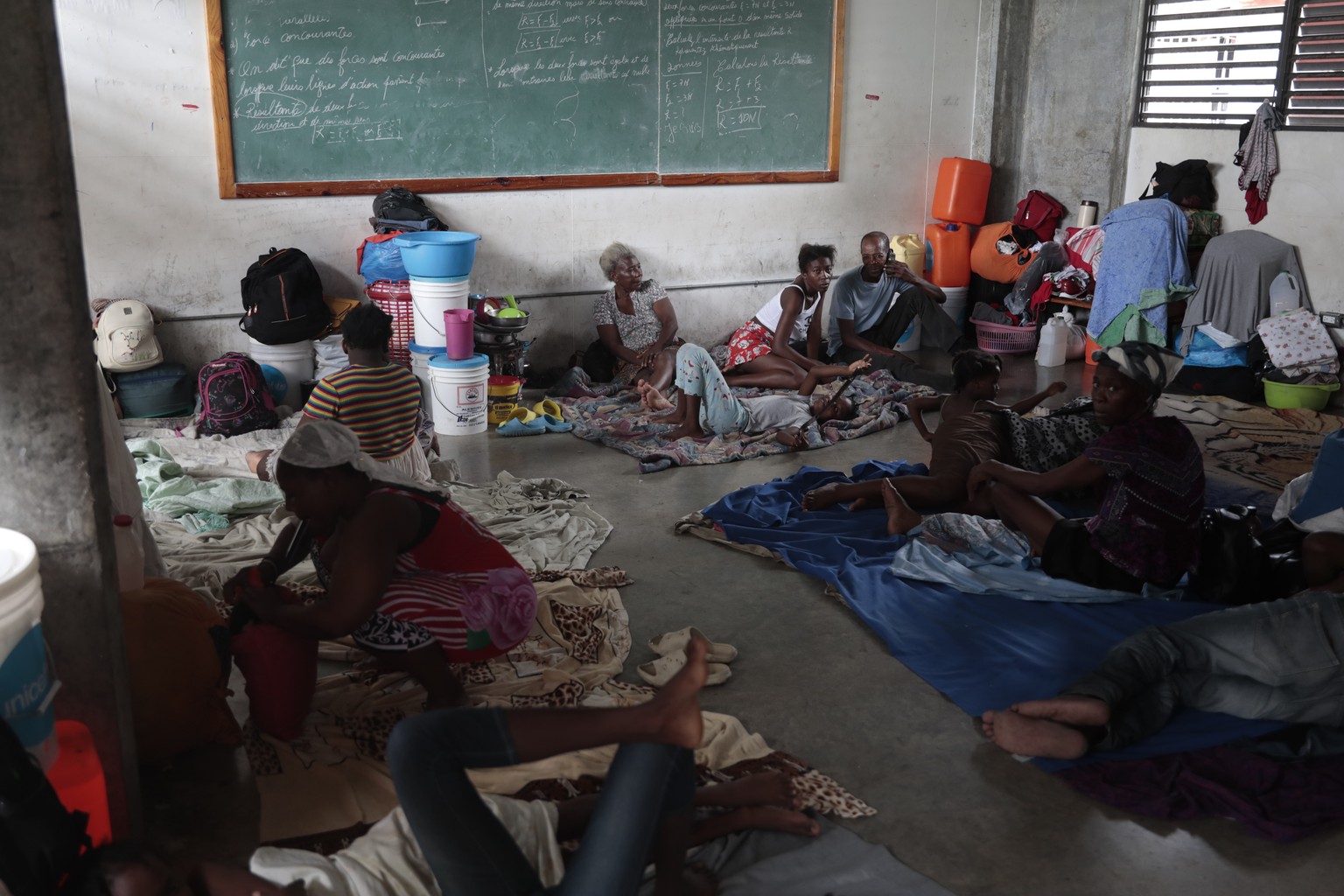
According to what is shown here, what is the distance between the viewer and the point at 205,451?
5.83 metres

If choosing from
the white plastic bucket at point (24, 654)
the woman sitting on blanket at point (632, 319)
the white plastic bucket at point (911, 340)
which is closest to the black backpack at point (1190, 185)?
the white plastic bucket at point (911, 340)

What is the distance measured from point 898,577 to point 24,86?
3.16 meters

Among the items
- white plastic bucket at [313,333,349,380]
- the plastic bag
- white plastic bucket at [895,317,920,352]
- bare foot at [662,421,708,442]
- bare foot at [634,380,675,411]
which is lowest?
bare foot at [662,421,708,442]

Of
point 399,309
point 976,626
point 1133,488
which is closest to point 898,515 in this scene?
point 976,626

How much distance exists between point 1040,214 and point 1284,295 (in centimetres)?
219

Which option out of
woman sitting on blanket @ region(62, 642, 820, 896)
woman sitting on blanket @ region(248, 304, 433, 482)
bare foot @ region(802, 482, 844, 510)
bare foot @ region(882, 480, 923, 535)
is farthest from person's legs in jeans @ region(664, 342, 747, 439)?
woman sitting on blanket @ region(62, 642, 820, 896)

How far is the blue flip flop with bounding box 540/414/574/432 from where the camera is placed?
261 inches

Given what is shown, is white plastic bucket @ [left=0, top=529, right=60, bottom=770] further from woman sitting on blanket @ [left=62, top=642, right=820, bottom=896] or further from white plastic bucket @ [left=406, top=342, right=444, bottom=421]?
white plastic bucket @ [left=406, top=342, right=444, bottom=421]

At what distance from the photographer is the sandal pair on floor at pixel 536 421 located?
258 inches

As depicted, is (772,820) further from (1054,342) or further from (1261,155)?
(1261,155)

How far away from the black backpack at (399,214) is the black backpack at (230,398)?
1245 millimetres

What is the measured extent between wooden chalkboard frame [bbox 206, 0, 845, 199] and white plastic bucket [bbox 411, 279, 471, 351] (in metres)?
1.11

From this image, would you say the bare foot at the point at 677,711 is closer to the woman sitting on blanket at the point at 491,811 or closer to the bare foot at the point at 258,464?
the woman sitting on blanket at the point at 491,811

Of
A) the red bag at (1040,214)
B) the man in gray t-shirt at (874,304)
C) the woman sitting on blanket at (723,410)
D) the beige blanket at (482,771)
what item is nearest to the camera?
the beige blanket at (482,771)
